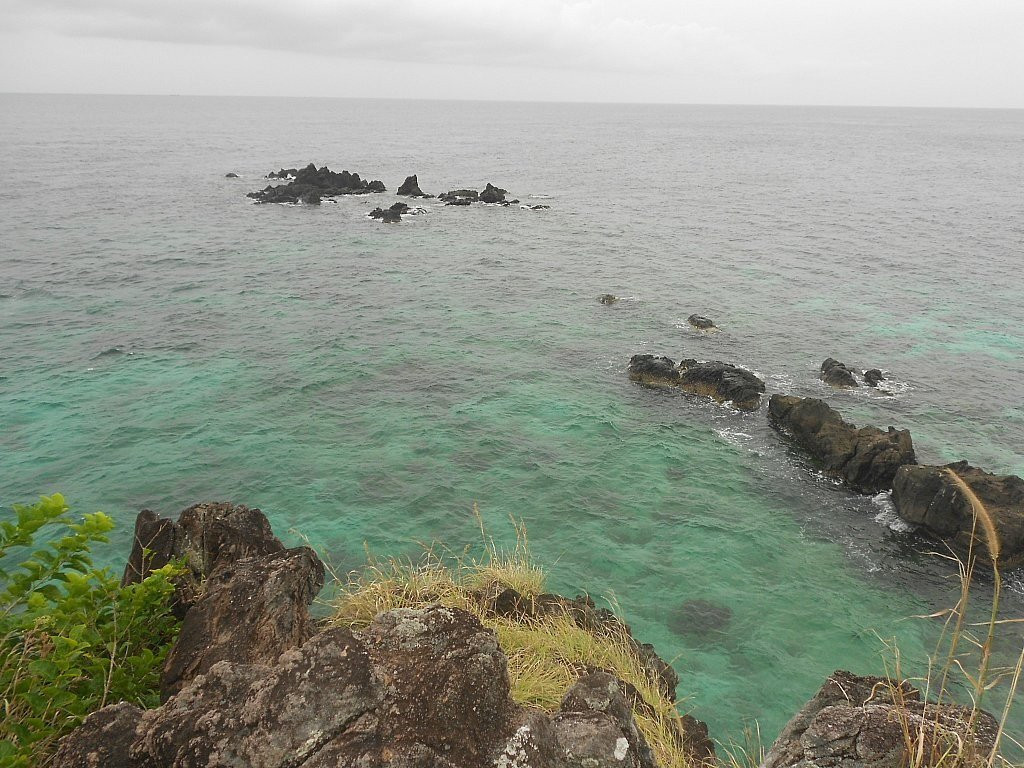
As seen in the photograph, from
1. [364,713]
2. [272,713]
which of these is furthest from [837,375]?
[272,713]

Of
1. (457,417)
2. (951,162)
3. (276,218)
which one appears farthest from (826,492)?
(951,162)

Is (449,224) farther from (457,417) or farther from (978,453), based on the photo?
(978,453)

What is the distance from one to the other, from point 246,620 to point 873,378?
94.3ft

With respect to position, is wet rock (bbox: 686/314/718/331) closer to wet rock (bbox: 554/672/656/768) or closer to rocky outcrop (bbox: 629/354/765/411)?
rocky outcrop (bbox: 629/354/765/411)

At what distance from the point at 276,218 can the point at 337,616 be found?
59.6 metres

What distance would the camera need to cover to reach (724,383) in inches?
1027

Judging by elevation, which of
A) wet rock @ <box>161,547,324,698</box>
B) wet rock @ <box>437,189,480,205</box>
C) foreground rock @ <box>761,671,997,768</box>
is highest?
foreground rock @ <box>761,671,997,768</box>

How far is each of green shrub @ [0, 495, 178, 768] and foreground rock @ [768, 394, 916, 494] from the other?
830 inches

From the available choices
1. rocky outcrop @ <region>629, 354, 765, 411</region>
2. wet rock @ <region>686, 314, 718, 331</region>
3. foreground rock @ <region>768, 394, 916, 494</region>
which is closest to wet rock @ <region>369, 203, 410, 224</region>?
wet rock @ <region>686, 314, 718, 331</region>

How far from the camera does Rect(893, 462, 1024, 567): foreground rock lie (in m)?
17.1

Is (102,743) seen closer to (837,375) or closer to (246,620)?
→ (246,620)

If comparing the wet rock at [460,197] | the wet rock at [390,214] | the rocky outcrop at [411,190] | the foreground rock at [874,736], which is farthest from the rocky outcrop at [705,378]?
the rocky outcrop at [411,190]

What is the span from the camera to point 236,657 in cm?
545

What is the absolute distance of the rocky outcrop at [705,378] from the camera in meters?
25.4
